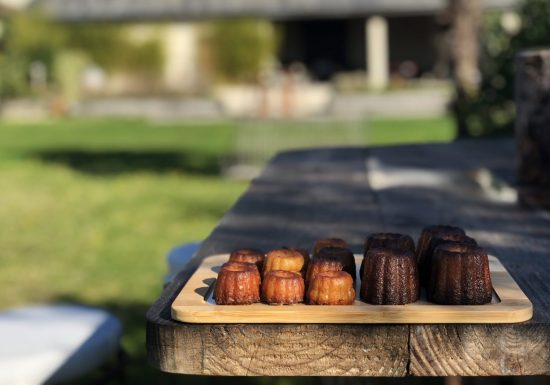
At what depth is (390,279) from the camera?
199 cm

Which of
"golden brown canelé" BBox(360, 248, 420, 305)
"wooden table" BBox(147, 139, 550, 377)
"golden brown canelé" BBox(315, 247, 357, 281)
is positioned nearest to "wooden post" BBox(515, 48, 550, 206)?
"wooden table" BBox(147, 139, 550, 377)

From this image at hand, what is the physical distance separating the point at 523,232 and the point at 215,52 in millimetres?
26287

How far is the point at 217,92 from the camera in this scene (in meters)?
25.9

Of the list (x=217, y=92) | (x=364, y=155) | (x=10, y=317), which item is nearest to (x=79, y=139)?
(x=217, y=92)

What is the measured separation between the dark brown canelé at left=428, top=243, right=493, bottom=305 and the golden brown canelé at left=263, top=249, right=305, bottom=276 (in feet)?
0.96

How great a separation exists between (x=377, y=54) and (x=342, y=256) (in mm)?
26675

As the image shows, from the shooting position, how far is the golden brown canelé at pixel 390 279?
6.56 ft

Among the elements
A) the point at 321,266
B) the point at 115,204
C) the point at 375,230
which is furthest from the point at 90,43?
the point at 321,266

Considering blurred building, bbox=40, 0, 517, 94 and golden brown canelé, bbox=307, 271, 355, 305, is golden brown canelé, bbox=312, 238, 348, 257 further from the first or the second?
blurred building, bbox=40, 0, 517, 94

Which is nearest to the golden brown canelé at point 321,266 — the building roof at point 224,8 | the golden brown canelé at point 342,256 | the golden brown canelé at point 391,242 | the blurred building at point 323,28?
the golden brown canelé at point 342,256

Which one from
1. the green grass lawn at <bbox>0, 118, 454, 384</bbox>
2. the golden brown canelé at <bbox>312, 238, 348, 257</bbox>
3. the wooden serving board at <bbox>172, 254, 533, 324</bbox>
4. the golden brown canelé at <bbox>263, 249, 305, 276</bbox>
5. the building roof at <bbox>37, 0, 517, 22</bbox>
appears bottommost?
the green grass lawn at <bbox>0, 118, 454, 384</bbox>

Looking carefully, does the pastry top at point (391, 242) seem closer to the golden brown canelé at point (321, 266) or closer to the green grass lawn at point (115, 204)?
the golden brown canelé at point (321, 266)

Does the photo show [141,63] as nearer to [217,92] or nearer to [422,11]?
[217,92]

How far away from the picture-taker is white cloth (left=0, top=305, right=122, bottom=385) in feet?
10.2
